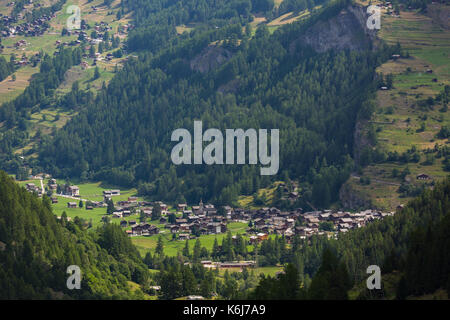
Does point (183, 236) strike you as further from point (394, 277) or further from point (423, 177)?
point (394, 277)

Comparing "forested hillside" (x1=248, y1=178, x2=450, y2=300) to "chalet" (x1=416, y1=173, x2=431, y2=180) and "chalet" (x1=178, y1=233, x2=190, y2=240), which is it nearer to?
"chalet" (x1=416, y1=173, x2=431, y2=180)

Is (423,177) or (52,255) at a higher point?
(52,255)
